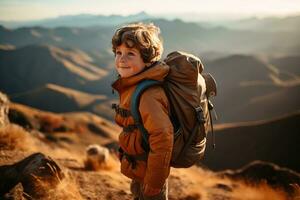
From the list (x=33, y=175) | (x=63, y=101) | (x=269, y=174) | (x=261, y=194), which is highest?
(x=33, y=175)

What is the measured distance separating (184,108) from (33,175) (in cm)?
250

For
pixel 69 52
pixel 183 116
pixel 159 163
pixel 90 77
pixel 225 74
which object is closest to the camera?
pixel 159 163

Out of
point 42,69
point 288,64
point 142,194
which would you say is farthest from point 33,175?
point 42,69

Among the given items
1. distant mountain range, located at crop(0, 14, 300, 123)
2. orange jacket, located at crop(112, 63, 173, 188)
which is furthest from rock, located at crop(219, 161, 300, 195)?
distant mountain range, located at crop(0, 14, 300, 123)

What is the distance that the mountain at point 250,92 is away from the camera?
3073 inches

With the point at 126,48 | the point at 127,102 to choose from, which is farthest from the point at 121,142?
the point at 126,48

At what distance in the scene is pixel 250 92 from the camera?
9494cm

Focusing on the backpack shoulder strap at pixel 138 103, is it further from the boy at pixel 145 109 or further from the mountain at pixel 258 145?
the mountain at pixel 258 145

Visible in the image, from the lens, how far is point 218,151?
36.8 meters

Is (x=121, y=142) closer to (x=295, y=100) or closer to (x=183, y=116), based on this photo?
(x=183, y=116)

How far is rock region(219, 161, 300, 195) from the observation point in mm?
9953

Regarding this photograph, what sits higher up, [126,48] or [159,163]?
[126,48]

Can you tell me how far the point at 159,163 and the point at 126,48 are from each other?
3.34ft

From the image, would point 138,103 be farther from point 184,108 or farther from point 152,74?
point 184,108
